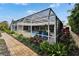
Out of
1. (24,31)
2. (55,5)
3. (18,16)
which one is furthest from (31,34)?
(55,5)

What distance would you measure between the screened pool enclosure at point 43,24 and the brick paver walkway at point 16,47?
0.53ft

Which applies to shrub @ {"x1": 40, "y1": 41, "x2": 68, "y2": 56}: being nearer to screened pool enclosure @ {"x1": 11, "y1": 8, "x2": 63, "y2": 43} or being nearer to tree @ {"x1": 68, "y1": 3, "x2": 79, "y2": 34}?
screened pool enclosure @ {"x1": 11, "y1": 8, "x2": 63, "y2": 43}

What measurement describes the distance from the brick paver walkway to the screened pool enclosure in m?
0.16

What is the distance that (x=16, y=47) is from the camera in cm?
325

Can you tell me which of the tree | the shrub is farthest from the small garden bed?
the tree

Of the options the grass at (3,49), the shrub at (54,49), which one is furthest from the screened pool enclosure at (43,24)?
the grass at (3,49)

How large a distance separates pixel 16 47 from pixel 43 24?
20.6 inches

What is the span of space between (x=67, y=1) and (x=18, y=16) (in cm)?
75

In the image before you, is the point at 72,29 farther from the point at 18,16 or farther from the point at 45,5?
the point at 18,16

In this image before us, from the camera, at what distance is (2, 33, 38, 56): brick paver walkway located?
3.17 m

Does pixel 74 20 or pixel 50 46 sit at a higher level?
pixel 74 20

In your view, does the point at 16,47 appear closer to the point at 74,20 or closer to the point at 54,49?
the point at 54,49

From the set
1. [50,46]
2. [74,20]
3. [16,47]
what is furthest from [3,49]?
[74,20]

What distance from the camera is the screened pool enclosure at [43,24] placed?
3254 mm
